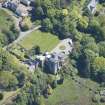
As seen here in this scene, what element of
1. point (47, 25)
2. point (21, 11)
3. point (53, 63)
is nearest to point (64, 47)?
point (47, 25)

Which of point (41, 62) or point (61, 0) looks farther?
point (61, 0)

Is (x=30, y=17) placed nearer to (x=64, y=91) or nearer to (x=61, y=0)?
(x=61, y=0)

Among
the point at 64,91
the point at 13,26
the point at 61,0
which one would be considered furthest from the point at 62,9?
the point at 64,91

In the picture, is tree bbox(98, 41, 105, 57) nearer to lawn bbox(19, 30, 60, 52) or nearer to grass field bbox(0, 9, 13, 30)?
lawn bbox(19, 30, 60, 52)

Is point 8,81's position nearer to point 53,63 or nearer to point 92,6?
point 53,63

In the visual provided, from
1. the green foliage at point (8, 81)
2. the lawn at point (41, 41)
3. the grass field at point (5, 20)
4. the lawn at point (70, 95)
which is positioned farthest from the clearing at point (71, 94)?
the grass field at point (5, 20)

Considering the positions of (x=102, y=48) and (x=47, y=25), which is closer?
(x=102, y=48)
